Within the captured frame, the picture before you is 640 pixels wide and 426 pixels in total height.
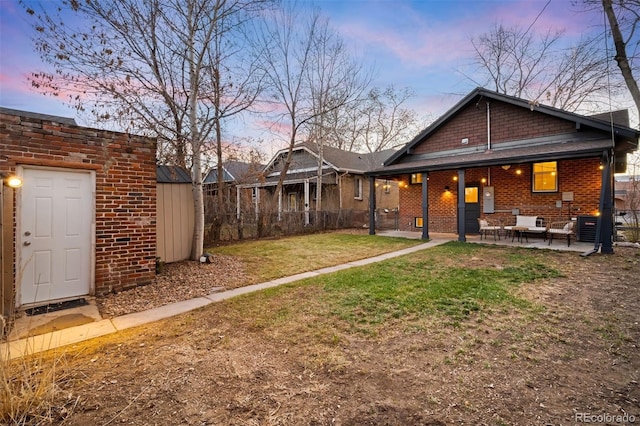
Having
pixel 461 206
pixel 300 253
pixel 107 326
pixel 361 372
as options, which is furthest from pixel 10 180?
pixel 461 206

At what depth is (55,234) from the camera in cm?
488

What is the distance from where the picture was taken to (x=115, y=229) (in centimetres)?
544

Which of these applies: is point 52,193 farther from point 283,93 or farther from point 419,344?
point 283,93

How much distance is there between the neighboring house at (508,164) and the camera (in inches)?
392

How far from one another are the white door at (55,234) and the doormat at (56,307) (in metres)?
0.12

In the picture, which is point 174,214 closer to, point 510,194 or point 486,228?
point 486,228

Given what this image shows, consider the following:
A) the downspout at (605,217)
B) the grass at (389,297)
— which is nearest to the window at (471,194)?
the downspout at (605,217)

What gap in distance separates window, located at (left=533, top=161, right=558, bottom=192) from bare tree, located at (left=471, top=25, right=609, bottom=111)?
23.5ft

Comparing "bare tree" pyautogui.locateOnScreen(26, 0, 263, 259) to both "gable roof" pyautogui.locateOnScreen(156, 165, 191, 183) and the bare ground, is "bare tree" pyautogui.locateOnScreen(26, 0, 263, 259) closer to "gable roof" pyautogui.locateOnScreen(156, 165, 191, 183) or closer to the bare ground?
"gable roof" pyautogui.locateOnScreen(156, 165, 191, 183)

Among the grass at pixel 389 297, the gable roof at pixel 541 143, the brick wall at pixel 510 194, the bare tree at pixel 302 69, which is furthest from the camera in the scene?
the bare tree at pixel 302 69

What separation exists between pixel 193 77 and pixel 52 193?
14.4ft

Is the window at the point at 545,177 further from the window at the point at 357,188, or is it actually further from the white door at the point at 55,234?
the white door at the point at 55,234

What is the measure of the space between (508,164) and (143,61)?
11.6 m

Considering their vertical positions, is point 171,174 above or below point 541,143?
below
